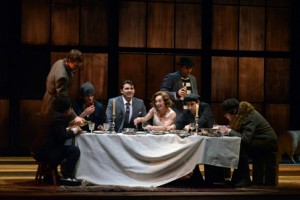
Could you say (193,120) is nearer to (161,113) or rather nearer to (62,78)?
(161,113)

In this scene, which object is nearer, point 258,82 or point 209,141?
point 209,141

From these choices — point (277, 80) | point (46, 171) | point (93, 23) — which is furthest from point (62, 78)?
point (277, 80)

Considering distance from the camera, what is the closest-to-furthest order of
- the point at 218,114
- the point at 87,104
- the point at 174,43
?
the point at 87,104
the point at 174,43
the point at 218,114

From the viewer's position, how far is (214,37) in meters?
10.8

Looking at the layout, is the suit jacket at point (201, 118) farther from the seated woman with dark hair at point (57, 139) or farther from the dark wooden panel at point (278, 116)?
the dark wooden panel at point (278, 116)

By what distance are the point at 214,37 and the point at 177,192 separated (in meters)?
4.42

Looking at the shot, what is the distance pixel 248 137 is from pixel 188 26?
374 cm

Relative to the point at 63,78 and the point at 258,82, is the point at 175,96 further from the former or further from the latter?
the point at 258,82

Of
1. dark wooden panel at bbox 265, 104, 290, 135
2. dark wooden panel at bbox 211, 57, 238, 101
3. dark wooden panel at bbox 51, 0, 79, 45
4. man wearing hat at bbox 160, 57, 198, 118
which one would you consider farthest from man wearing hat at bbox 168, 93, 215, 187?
dark wooden panel at bbox 265, 104, 290, 135

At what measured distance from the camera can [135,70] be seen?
34.5ft

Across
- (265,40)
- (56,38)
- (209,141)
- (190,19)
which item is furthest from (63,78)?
(265,40)

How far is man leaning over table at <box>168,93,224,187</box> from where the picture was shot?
7.62 metres

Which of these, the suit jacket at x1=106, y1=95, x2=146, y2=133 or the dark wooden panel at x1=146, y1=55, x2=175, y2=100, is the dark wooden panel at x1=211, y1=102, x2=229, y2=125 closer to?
the dark wooden panel at x1=146, y1=55, x2=175, y2=100

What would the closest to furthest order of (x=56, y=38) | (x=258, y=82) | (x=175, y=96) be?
(x=175, y=96), (x=56, y=38), (x=258, y=82)
